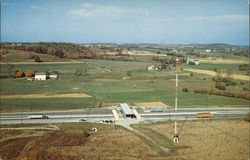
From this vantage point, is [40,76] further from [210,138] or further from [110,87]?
[210,138]

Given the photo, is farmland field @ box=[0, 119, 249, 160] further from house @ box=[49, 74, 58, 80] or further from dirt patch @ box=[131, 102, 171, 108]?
house @ box=[49, 74, 58, 80]

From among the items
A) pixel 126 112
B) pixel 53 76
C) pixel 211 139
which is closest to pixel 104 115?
pixel 126 112

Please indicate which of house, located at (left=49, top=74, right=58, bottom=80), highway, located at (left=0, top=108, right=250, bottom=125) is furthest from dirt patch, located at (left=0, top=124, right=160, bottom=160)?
house, located at (left=49, top=74, right=58, bottom=80)

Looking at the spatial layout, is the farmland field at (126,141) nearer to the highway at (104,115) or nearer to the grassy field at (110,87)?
the highway at (104,115)

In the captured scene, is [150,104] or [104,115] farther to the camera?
[150,104]

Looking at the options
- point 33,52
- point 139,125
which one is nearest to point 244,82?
point 139,125

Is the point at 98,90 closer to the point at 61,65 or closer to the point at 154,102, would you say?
the point at 154,102

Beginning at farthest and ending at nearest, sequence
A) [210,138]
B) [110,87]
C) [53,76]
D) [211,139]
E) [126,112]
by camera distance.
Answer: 1. [53,76]
2. [110,87]
3. [126,112]
4. [210,138]
5. [211,139]
